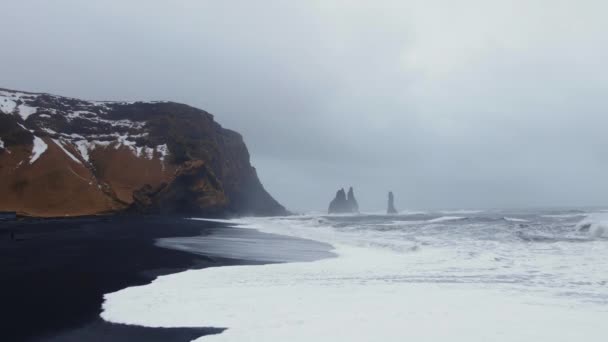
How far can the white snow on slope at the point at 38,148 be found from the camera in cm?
5516

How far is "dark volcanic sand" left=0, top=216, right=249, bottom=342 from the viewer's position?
659cm

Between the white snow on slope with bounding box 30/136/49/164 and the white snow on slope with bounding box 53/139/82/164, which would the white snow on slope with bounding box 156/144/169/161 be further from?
the white snow on slope with bounding box 30/136/49/164

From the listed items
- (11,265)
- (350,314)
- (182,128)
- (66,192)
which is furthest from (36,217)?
(350,314)

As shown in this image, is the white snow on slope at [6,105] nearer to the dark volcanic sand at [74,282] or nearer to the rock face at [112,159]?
the rock face at [112,159]

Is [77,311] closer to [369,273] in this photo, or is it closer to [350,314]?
[350,314]

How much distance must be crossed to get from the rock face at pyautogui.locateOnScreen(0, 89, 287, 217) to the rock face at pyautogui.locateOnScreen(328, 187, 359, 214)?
48143 millimetres

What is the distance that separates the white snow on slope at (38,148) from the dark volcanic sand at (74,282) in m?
40.8

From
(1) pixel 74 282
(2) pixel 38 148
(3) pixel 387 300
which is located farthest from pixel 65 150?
(3) pixel 387 300

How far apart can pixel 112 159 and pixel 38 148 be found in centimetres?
1042

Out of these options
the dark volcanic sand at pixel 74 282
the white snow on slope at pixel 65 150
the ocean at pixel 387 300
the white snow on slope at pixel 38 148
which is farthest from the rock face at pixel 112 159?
the ocean at pixel 387 300

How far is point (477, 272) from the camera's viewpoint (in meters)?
12.5

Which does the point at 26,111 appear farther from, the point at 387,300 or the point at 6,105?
the point at 387,300

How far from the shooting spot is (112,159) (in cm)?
6538

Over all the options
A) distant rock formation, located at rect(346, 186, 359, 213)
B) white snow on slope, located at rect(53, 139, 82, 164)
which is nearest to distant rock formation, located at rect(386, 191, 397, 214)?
distant rock formation, located at rect(346, 186, 359, 213)
